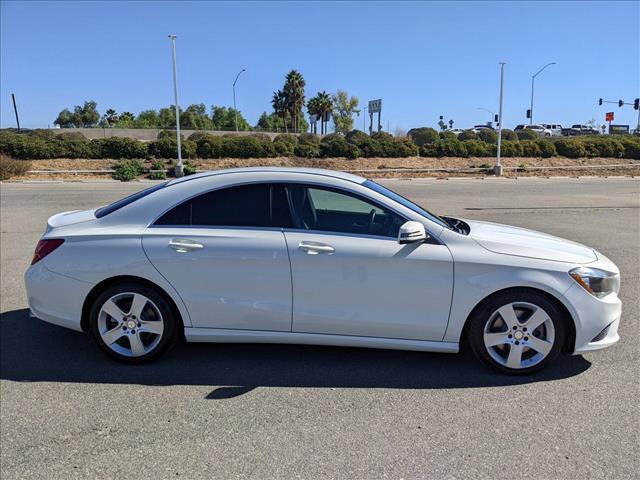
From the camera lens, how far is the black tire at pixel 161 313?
3.90 metres

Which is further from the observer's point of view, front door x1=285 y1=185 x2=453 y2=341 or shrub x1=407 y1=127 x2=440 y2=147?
shrub x1=407 y1=127 x2=440 y2=147

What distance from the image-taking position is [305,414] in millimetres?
3354

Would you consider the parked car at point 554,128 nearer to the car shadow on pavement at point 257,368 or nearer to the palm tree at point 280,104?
the palm tree at point 280,104

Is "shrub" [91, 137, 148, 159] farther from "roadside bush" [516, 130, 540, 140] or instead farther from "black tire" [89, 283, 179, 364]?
"roadside bush" [516, 130, 540, 140]

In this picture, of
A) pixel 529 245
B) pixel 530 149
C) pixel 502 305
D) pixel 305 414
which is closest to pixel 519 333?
pixel 502 305

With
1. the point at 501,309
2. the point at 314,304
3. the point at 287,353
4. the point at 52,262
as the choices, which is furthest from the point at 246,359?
the point at 501,309

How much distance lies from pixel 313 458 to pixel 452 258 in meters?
1.64

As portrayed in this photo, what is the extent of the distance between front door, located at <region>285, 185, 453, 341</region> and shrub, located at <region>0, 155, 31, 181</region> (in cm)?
2506

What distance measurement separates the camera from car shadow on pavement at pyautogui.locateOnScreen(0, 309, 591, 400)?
378 centimetres

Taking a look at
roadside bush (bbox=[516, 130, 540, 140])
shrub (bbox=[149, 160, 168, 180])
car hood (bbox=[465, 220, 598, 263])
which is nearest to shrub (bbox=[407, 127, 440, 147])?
roadside bush (bbox=[516, 130, 540, 140])

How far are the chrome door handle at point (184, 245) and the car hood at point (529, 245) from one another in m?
2.03

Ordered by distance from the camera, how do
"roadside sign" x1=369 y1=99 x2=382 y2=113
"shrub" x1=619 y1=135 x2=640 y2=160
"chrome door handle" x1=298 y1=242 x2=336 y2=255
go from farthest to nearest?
"roadside sign" x1=369 y1=99 x2=382 y2=113
"shrub" x1=619 y1=135 x2=640 y2=160
"chrome door handle" x1=298 y1=242 x2=336 y2=255

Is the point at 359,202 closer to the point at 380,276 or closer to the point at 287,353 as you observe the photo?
the point at 380,276

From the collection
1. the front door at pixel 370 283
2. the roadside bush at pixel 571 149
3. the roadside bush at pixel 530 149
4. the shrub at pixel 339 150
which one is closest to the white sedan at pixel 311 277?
the front door at pixel 370 283
